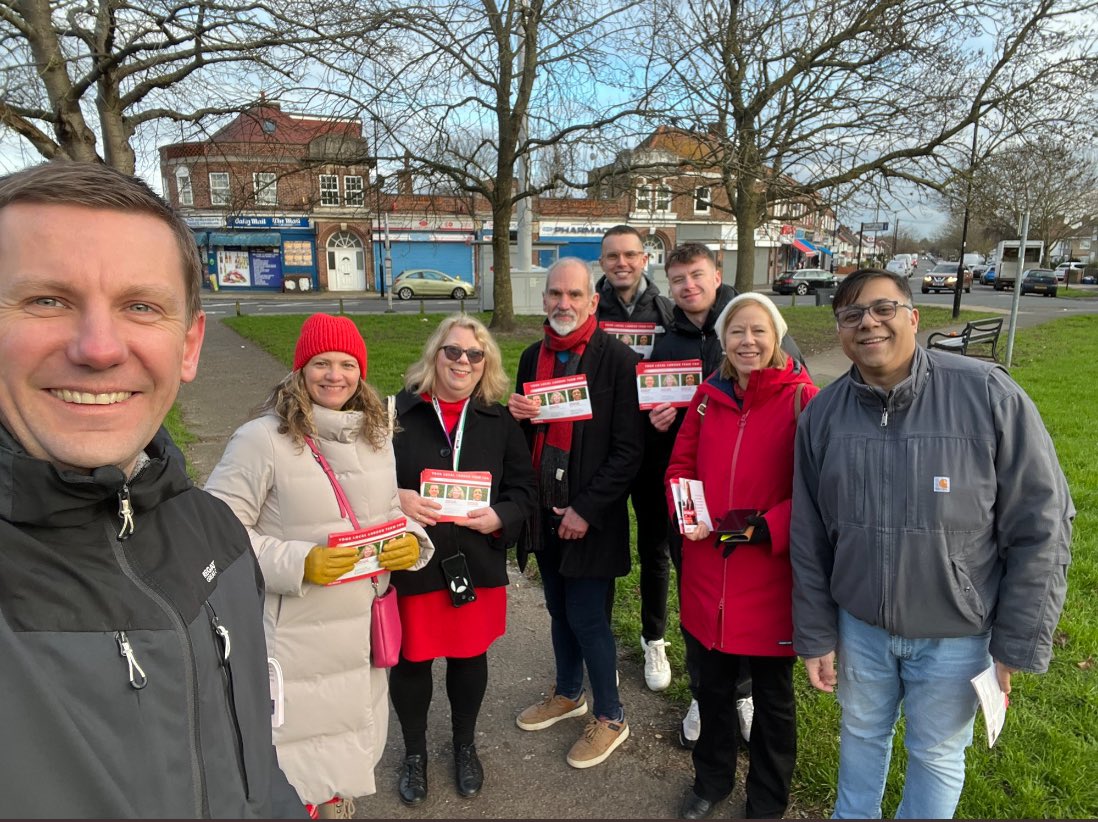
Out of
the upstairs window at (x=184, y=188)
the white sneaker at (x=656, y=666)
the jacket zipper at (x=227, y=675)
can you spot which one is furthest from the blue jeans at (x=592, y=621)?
the upstairs window at (x=184, y=188)

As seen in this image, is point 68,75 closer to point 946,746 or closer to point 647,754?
point 647,754

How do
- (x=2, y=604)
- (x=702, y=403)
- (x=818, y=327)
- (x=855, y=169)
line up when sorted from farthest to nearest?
(x=818, y=327) → (x=855, y=169) → (x=702, y=403) → (x=2, y=604)

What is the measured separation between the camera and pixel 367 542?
2.37 metres

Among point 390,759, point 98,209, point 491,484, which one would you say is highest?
point 98,209

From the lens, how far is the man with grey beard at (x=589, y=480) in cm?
307

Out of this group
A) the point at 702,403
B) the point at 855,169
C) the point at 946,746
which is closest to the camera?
the point at 946,746

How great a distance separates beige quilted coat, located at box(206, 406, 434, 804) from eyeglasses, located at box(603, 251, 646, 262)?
1776mm

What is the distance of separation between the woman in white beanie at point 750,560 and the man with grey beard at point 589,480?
0.47 meters

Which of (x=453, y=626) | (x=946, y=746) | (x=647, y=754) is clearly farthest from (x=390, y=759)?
(x=946, y=746)

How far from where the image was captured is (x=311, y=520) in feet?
7.89

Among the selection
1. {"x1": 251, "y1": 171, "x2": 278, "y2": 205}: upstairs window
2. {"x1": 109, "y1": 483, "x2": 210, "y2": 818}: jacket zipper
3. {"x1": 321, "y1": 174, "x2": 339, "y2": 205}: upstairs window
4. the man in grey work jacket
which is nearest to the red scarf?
the man in grey work jacket

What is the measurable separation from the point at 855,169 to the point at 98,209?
1642 cm

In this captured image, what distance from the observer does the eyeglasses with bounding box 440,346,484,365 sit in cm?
283

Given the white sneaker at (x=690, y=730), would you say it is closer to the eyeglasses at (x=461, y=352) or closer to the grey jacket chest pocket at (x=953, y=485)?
the grey jacket chest pocket at (x=953, y=485)
